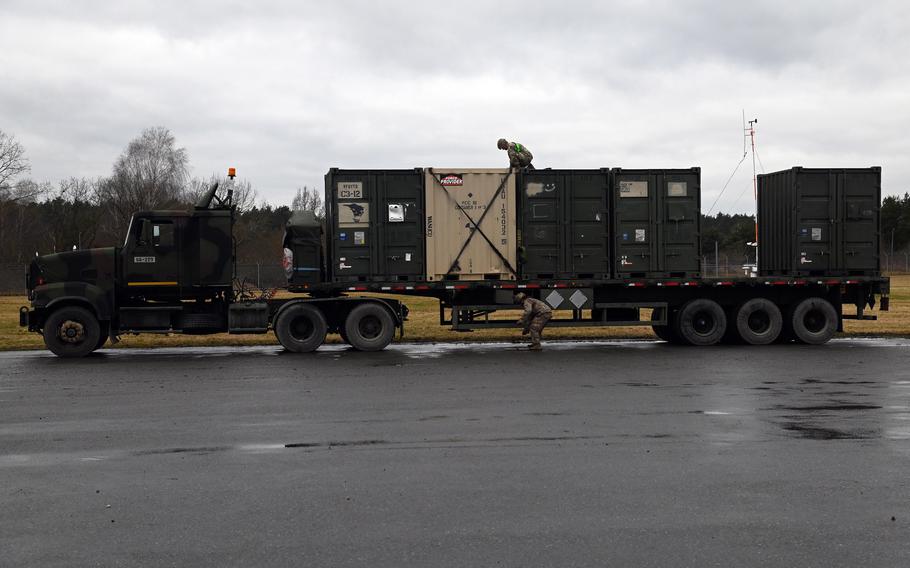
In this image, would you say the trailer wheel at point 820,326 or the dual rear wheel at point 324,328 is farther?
the trailer wheel at point 820,326

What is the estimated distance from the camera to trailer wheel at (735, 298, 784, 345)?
17141 mm

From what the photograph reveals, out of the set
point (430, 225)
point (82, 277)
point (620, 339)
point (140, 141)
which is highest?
point (140, 141)

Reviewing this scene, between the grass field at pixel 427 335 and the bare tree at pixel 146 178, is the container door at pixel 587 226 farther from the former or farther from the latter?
the bare tree at pixel 146 178

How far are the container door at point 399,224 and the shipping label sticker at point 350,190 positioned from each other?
0.42 metres

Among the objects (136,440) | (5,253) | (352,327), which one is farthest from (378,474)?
(5,253)

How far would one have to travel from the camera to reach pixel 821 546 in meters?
4.46

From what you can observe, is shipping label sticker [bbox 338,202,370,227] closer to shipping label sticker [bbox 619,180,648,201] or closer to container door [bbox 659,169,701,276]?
shipping label sticker [bbox 619,180,648,201]

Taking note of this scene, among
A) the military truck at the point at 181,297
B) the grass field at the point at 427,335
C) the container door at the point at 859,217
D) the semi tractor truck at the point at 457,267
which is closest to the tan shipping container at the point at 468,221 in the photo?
the semi tractor truck at the point at 457,267

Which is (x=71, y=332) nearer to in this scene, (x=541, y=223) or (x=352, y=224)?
(x=352, y=224)

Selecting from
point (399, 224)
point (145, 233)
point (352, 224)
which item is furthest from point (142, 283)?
point (399, 224)

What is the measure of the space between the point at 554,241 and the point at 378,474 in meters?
A: 11.3

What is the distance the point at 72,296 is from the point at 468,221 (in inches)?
305

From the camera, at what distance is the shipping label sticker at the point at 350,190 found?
640 inches

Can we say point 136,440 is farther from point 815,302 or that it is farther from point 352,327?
point 815,302
